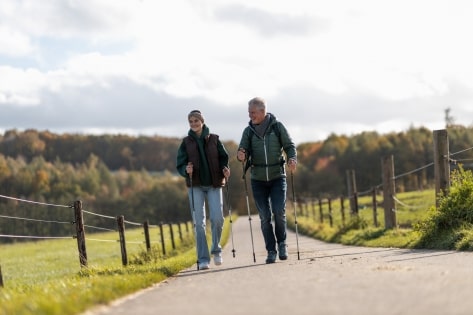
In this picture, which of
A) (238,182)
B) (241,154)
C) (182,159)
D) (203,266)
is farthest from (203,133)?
(238,182)

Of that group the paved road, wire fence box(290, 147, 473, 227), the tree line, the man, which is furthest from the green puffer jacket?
the tree line

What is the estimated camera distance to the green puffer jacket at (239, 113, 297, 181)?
10805 mm

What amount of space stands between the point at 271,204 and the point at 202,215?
1070 mm

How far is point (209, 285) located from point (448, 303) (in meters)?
2.93

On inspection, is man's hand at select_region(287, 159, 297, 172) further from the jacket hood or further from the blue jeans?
the jacket hood

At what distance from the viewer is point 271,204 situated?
11.1 meters

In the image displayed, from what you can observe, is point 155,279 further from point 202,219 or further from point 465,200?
point 465,200

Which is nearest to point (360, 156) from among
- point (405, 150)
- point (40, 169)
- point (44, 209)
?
point (405, 150)

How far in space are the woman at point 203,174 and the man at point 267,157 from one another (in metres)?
0.39

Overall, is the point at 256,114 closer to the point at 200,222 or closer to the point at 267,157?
the point at 267,157

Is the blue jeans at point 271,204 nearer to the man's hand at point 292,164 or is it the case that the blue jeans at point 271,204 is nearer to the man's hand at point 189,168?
the man's hand at point 292,164

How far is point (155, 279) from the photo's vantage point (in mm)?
8891

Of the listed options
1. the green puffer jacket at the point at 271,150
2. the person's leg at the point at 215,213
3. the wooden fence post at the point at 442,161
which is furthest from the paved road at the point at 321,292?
the wooden fence post at the point at 442,161

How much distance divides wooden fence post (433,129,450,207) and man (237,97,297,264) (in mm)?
4140
